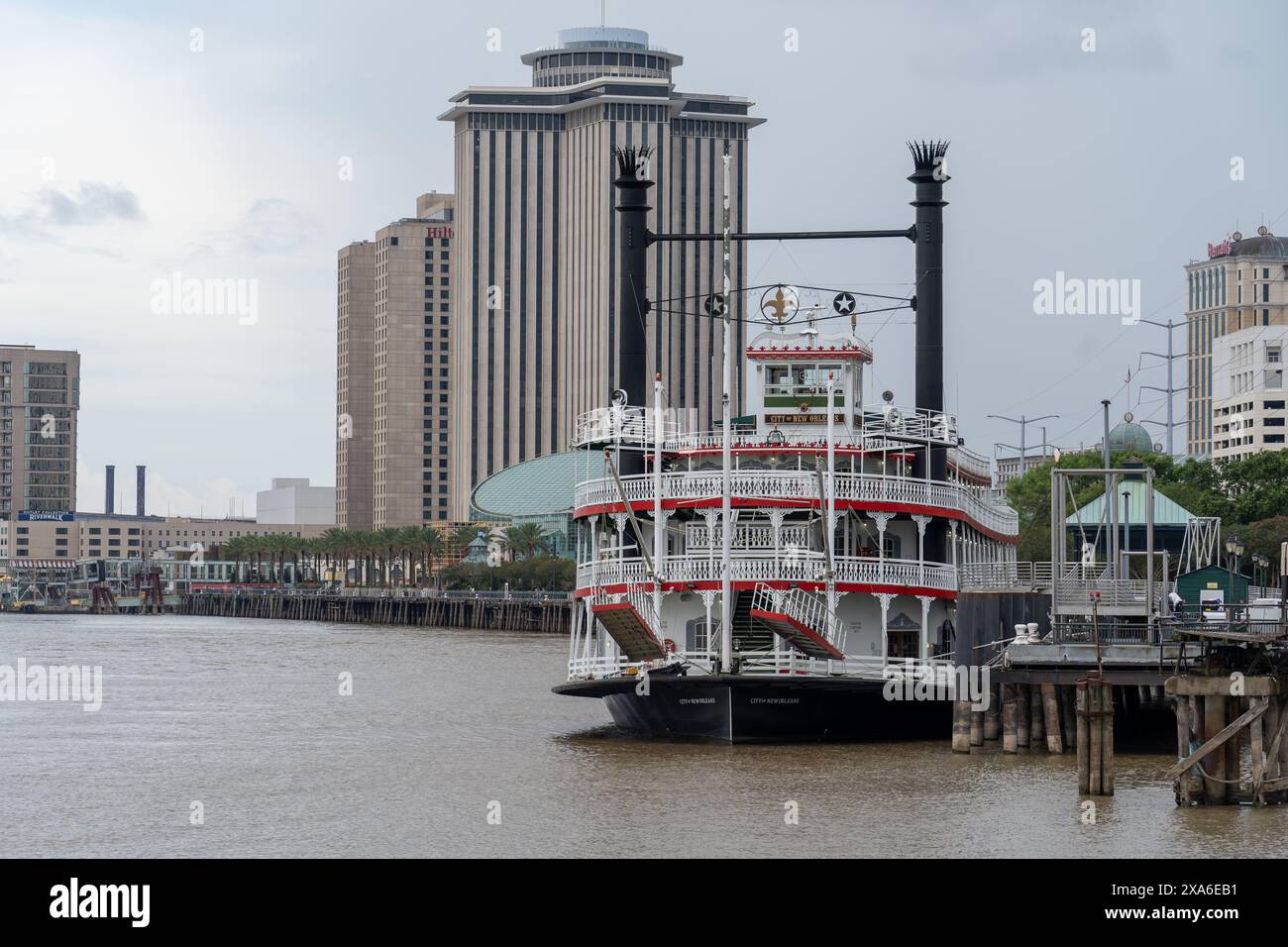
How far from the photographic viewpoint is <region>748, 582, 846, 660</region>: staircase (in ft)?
150

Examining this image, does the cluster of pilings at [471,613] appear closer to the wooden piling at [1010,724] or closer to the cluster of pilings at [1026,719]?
the cluster of pilings at [1026,719]

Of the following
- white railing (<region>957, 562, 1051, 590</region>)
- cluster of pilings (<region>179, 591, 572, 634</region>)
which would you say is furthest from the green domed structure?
white railing (<region>957, 562, 1051, 590</region>)

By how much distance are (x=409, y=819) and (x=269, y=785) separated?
21.0ft

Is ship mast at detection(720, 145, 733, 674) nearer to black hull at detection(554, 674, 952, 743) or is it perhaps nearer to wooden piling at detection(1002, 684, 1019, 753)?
black hull at detection(554, 674, 952, 743)

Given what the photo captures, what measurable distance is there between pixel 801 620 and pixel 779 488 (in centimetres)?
332

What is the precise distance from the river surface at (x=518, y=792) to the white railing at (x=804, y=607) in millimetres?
2720

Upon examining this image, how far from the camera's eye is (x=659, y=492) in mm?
48438

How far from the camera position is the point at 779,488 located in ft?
159

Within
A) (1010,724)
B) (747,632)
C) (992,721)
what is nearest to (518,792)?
(747,632)

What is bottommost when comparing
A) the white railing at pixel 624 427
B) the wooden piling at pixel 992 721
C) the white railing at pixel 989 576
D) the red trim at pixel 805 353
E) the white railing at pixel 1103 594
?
the wooden piling at pixel 992 721

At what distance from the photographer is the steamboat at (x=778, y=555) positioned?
46812 mm

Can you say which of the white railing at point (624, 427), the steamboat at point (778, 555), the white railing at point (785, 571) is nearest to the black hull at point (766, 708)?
the steamboat at point (778, 555)
